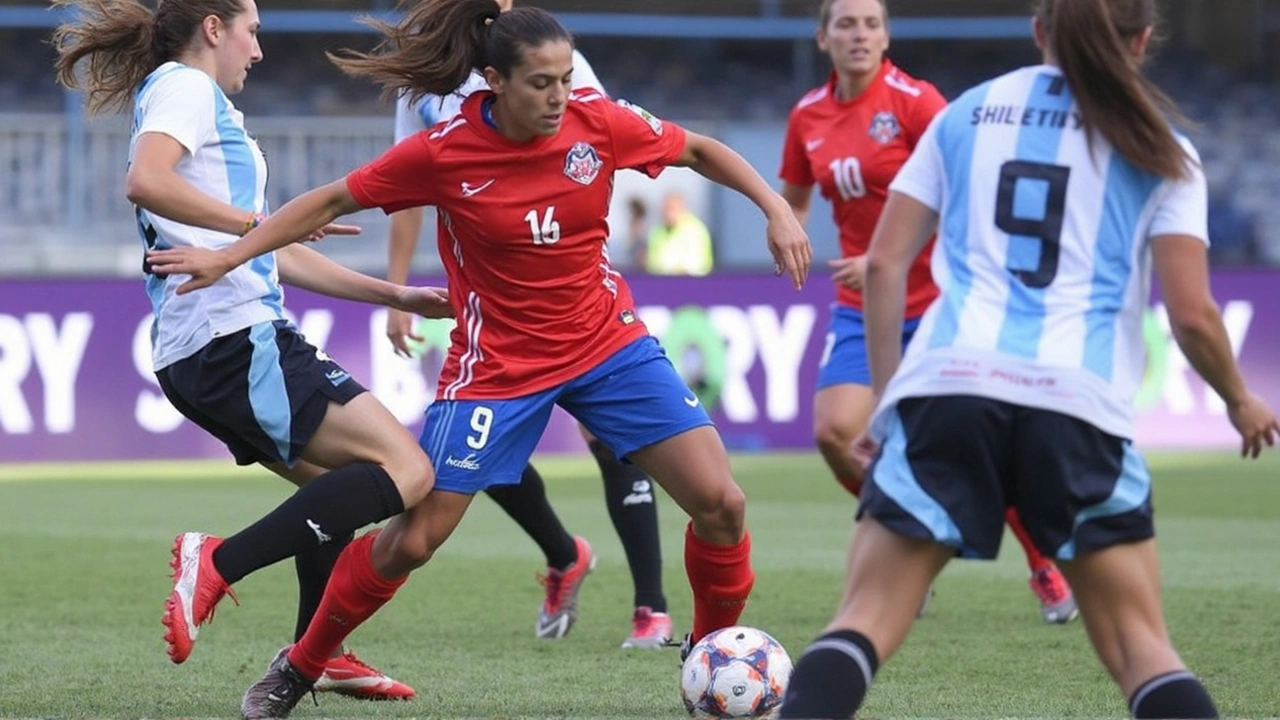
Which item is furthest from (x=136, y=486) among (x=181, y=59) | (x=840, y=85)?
(x=181, y=59)

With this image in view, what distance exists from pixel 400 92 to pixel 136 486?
324 inches

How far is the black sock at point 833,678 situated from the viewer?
3.59 meters

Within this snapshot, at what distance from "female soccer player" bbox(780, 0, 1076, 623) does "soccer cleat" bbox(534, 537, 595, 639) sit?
1.12 m

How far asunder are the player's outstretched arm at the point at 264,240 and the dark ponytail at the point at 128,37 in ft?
2.54

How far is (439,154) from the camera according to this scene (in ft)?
16.3

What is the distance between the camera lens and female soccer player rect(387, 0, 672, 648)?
6.57 m

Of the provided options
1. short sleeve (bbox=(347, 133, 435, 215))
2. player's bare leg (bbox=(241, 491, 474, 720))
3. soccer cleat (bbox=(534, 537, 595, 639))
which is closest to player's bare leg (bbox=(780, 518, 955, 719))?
player's bare leg (bbox=(241, 491, 474, 720))

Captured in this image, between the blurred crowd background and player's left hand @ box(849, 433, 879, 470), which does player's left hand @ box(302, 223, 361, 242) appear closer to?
player's left hand @ box(849, 433, 879, 470)

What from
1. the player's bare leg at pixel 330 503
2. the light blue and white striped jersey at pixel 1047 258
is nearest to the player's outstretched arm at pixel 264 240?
the player's bare leg at pixel 330 503

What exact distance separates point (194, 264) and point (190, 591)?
81 cm

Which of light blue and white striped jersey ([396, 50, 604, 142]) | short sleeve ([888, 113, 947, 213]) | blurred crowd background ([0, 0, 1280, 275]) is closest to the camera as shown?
short sleeve ([888, 113, 947, 213])

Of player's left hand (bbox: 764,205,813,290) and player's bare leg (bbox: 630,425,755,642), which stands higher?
player's left hand (bbox: 764,205,813,290)

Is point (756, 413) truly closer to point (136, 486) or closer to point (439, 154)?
point (136, 486)

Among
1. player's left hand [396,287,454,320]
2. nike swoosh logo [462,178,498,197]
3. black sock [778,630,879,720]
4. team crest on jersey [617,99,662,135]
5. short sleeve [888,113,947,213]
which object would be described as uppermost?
short sleeve [888,113,947,213]
